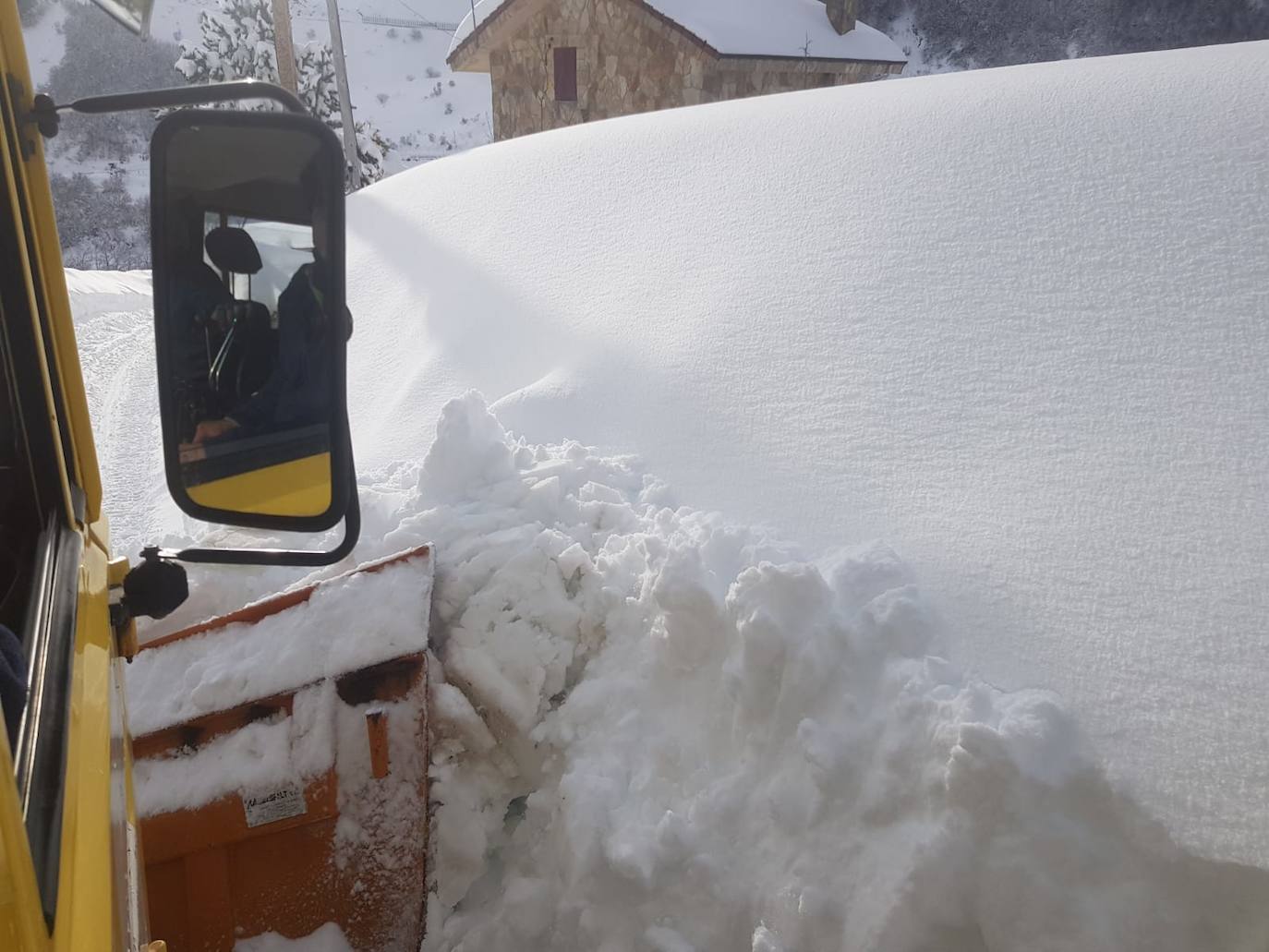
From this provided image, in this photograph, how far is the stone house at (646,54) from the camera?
11.2 meters

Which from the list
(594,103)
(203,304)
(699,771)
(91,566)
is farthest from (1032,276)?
(594,103)

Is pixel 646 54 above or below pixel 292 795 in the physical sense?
above

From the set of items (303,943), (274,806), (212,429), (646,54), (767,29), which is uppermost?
(767,29)

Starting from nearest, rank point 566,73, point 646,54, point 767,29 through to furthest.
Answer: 1. point 646,54
2. point 767,29
3. point 566,73

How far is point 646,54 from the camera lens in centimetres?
1151

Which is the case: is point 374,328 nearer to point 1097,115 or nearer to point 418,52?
point 1097,115

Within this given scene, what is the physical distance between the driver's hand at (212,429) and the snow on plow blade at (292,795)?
730 millimetres

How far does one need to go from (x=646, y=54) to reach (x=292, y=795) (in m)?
11.6

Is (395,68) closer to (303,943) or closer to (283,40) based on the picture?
(283,40)

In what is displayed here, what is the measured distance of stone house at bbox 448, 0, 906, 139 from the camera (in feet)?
36.7

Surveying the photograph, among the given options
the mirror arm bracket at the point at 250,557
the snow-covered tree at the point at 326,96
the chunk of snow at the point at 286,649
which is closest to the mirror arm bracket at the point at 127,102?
the mirror arm bracket at the point at 250,557

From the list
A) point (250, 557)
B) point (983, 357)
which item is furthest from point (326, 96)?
point (250, 557)

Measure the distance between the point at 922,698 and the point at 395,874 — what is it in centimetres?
112

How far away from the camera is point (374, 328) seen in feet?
15.1
